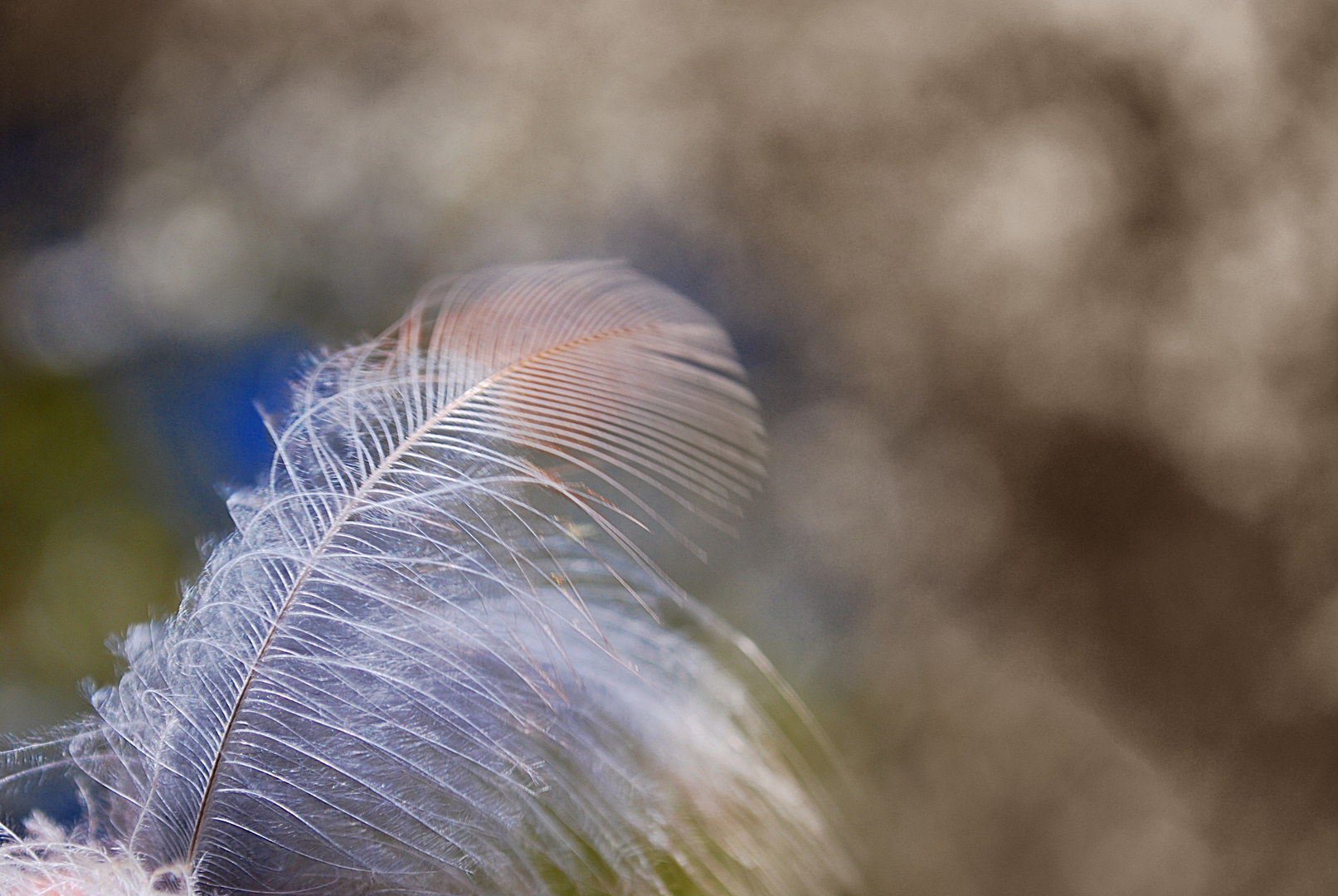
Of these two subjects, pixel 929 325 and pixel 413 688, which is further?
pixel 929 325

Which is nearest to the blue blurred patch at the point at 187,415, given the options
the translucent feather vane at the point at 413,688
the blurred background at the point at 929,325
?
the blurred background at the point at 929,325

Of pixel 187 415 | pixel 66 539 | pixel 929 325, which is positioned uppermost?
pixel 929 325

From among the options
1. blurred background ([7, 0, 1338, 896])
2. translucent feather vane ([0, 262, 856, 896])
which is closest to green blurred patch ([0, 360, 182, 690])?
blurred background ([7, 0, 1338, 896])

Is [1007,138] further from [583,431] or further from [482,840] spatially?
[482,840]

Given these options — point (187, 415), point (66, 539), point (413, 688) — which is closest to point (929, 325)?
point (413, 688)

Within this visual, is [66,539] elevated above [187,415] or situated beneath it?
situated beneath

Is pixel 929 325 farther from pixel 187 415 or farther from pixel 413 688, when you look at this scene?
pixel 187 415
